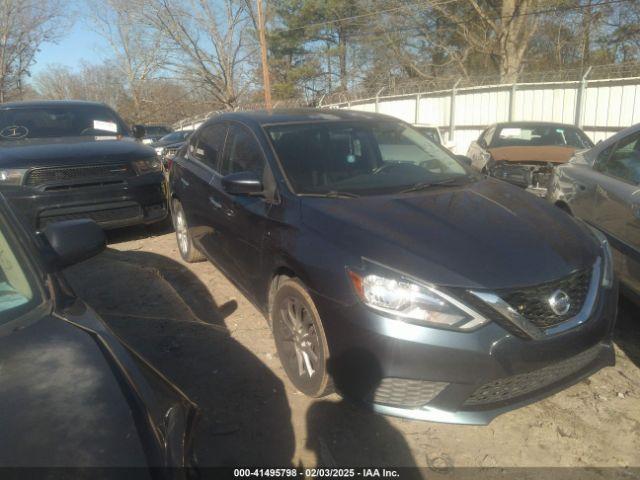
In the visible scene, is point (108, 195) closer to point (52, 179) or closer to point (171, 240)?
point (52, 179)

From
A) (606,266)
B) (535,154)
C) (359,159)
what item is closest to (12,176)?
(359,159)

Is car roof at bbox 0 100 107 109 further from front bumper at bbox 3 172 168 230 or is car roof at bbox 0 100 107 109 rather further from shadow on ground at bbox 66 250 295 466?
shadow on ground at bbox 66 250 295 466

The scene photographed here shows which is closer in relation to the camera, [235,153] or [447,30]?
[235,153]

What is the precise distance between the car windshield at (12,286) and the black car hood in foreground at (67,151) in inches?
148

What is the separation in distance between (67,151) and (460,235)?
15.7 ft

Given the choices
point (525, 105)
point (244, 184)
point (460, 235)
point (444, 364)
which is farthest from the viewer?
point (525, 105)

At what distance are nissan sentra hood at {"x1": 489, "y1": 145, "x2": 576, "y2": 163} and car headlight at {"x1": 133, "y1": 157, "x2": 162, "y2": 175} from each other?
5.25 meters

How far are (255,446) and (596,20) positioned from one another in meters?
25.2

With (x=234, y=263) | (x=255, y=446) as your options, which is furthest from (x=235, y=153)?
(x=255, y=446)

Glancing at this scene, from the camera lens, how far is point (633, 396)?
277 cm

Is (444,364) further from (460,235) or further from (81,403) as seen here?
(81,403)

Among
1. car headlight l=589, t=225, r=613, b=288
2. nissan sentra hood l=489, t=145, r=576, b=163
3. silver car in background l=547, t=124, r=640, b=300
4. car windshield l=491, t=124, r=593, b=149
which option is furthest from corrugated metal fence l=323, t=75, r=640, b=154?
car headlight l=589, t=225, r=613, b=288

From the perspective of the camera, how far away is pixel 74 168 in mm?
5379

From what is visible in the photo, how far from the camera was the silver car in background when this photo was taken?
3229 millimetres
